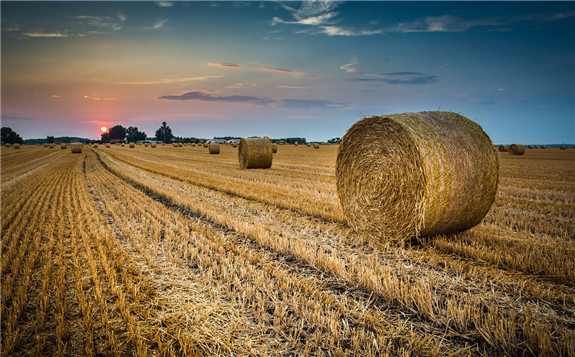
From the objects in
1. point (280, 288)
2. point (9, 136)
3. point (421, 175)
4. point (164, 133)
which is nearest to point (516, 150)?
point (421, 175)

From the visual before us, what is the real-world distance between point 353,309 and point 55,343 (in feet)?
9.22

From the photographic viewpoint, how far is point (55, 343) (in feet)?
8.98

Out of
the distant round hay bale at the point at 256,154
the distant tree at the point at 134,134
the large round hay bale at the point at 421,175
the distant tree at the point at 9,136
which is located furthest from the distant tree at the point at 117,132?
the large round hay bale at the point at 421,175

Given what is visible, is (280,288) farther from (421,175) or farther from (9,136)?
(9,136)

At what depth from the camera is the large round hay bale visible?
461cm

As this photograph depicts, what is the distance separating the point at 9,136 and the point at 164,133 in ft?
183

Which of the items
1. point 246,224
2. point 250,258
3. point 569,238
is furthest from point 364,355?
point 569,238

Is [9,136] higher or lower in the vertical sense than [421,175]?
higher

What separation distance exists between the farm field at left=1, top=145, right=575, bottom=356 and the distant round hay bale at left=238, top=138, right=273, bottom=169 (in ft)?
33.5

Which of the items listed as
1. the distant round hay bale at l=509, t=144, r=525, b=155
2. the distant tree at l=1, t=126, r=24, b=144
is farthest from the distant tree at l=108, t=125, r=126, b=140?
the distant round hay bale at l=509, t=144, r=525, b=155

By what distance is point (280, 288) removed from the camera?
141 inches

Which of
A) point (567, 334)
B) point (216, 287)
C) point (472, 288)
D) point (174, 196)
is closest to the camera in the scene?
point (567, 334)

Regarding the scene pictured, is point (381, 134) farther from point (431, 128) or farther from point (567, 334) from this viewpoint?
point (567, 334)

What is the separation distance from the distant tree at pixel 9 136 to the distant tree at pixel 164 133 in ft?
176
